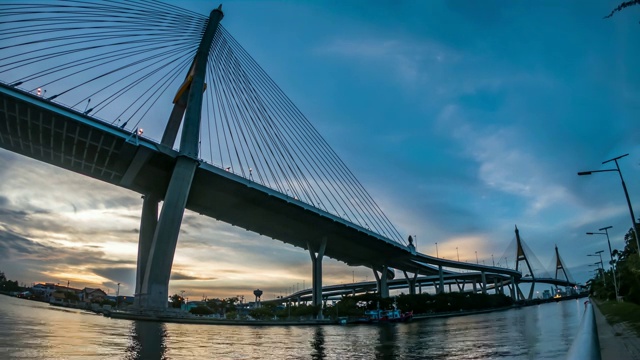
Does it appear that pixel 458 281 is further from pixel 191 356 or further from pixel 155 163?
pixel 191 356

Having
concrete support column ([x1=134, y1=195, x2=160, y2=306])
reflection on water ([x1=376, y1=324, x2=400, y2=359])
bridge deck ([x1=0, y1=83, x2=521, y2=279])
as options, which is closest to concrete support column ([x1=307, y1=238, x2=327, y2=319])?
bridge deck ([x1=0, y1=83, x2=521, y2=279])

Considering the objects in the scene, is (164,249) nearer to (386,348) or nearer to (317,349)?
(317,349)

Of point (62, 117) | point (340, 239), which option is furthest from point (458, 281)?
point (62, 117)

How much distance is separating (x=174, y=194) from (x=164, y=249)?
5.99m

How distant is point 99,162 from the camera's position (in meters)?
48.5

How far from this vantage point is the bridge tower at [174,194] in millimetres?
41281

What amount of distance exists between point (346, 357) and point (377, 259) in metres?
82.1

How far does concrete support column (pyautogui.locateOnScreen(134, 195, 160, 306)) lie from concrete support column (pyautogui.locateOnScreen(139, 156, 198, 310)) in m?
7.03

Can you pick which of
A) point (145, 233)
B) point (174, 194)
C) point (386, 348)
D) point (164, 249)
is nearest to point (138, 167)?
point (174, 194)

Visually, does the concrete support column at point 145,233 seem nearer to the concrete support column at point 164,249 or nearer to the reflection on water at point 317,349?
the concrete support column at point 164,249

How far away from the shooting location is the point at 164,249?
41.7 metres

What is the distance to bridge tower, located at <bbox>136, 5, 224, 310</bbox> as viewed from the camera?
1625 inches

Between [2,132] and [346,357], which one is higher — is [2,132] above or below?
above

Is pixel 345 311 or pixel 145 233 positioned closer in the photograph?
pixel 145 233
